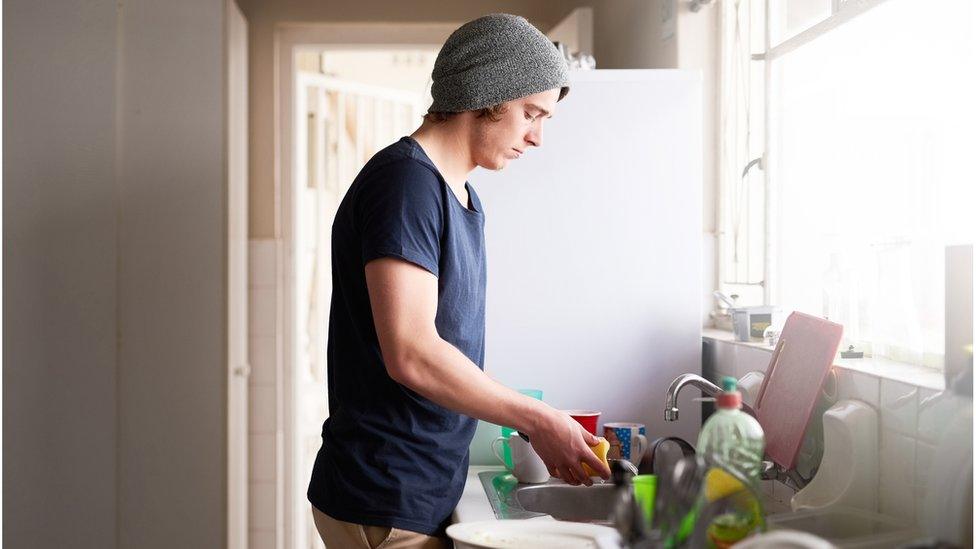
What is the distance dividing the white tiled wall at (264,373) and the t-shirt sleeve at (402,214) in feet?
6.42

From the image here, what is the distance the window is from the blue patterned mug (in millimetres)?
441

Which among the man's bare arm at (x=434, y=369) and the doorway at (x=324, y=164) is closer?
the man's bare arm at (x=434, y=369)

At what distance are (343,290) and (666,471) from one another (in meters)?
0.68

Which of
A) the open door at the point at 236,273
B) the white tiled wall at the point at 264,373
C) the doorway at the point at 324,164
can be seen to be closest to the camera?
the open door at the point at 236,273

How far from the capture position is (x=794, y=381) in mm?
1552

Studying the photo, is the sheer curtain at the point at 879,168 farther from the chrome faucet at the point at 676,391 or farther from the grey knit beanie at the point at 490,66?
the grey knit beanie at the point at 490,66

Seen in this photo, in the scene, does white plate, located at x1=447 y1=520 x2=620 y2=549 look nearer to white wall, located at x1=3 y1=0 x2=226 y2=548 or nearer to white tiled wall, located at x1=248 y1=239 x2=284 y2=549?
white wall, located at x1=3 y1=0 x2=226 y2=548

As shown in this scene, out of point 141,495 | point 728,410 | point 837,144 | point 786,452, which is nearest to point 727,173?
point 837,144

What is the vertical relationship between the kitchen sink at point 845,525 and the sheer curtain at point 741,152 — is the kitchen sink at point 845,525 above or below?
below

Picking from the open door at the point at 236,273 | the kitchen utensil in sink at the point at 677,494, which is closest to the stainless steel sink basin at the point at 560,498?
the kitchen utensil in sink at the point at 677,494

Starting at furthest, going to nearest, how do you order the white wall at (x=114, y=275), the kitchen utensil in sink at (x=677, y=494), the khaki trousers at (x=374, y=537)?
the white wall at (x=114, y=275) < the khaki trousers at (x=374, y=537) < the kitchen utensil in sink at (x=677, y=494)

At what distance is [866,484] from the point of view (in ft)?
4.48

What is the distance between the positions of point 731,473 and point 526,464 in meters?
0.86

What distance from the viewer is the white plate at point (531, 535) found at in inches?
44.4
